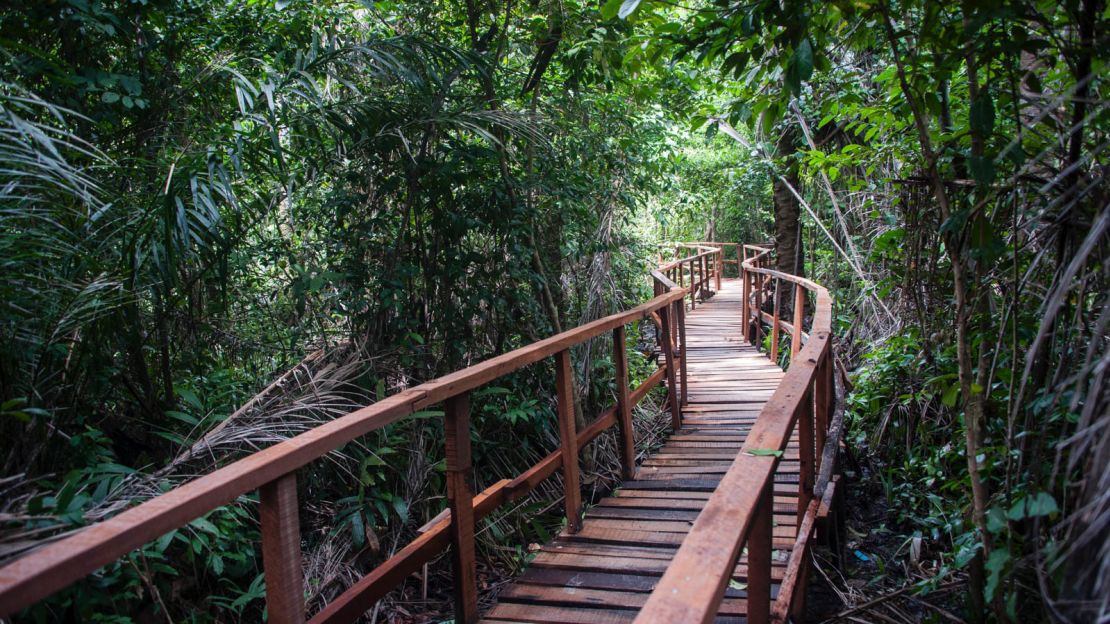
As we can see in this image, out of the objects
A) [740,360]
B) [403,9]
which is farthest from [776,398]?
[740,360]

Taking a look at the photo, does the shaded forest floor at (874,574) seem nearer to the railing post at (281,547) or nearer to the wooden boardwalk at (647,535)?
the wooden boardwalk at (647,535)

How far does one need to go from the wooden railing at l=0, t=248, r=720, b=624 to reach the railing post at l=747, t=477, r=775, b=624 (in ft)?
3.49

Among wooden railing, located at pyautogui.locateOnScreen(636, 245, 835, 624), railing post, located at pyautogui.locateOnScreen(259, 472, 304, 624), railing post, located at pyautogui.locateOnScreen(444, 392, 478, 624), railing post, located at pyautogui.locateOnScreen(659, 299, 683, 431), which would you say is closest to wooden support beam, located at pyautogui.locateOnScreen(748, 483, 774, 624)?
wooden railing, located at pyautogui.locateOnScreen(636, 245, 835, 624)

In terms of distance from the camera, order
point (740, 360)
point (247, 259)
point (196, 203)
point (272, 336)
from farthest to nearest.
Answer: point (740, 360), point (272, 336), point (247, 259), point (196, 203)

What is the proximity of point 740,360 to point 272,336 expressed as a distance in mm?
5546

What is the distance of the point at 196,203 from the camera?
112 inches

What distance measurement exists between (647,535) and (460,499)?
120cm

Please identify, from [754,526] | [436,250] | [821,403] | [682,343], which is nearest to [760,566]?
[754,526]

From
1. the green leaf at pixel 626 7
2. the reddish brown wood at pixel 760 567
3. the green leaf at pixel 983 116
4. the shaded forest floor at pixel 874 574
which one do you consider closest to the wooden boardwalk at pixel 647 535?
the shaded forest floor at pixel 874 574

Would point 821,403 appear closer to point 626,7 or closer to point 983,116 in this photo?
point 983,116

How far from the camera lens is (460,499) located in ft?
8.23

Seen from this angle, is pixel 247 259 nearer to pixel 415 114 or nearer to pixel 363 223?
pixel 363 223

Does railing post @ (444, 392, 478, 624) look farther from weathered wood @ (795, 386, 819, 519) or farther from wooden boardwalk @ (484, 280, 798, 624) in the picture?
weathered wood @ (795, 386, 819, 519)

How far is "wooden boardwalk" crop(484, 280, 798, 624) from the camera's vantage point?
2.72 metres
